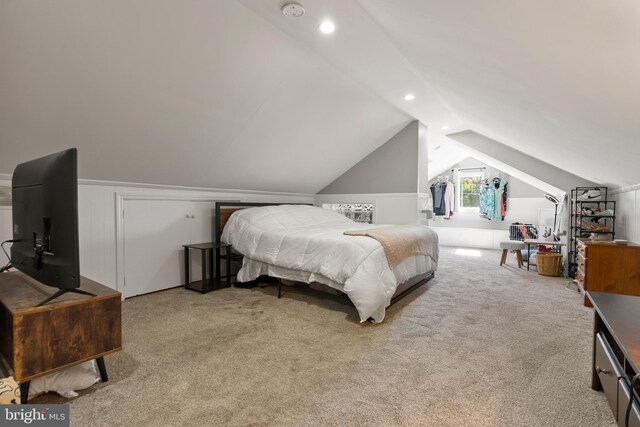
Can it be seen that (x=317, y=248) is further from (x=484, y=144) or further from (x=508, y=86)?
(x=484, y=144)

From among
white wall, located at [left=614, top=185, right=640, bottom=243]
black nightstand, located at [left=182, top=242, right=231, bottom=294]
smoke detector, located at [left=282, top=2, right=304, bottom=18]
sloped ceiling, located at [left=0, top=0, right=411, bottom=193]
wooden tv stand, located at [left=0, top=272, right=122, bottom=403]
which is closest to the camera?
wooden tv stand, located at [left=0, top=272, right=122, bottom=403]

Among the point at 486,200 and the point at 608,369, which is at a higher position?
the point at 486,200

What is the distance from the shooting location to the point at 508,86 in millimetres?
2115

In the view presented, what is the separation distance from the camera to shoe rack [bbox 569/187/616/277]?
3.92m

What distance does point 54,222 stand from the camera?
61.2 inches

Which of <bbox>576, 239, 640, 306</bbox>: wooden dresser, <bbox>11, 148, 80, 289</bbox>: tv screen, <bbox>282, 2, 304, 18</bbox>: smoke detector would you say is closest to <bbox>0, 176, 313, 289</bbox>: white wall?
<bbox>11, 148, 80, 289</bbox>: tv screen

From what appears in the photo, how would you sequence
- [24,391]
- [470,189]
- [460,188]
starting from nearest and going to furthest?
[24,391] → [470,189] → [460,188]

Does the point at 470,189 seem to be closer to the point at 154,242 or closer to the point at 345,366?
the point at 345,366

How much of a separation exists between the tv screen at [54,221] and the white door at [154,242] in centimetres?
157

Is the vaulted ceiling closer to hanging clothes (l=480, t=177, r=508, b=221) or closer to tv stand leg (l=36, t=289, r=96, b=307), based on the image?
tv stand leg (l=36, t=289, r=96, b=307)

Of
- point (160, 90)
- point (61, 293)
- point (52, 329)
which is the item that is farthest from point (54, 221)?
point (160, 90)

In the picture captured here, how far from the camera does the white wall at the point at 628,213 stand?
317cm

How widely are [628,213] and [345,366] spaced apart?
3.76 meters

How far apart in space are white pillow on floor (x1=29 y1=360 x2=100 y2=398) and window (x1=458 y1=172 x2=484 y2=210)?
7.88 metres
